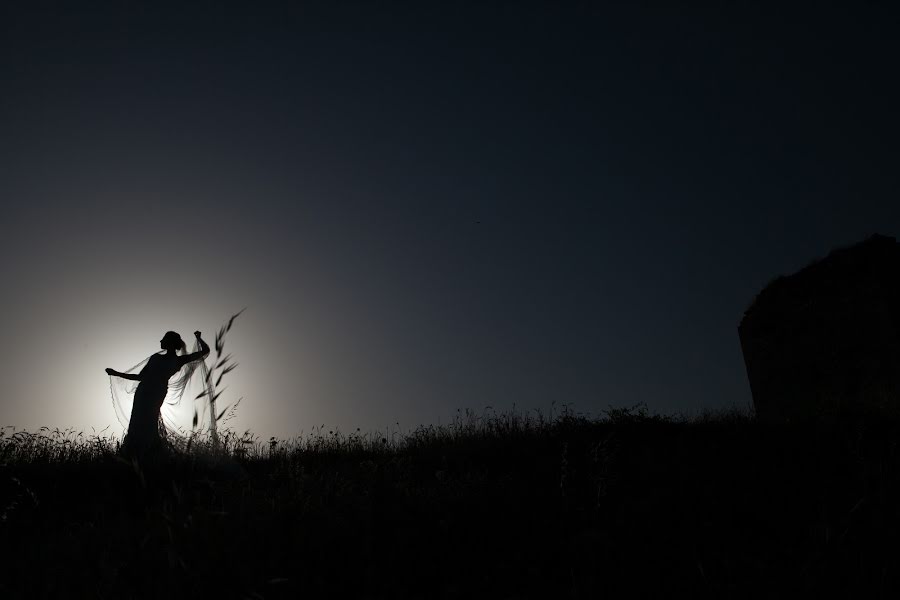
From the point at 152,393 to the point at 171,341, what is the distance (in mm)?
805

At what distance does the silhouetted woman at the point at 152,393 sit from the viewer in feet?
24.8

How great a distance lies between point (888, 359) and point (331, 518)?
12.2 meters

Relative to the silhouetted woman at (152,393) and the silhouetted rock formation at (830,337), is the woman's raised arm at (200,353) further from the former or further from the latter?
the silhouetted rock formation at (830,337)

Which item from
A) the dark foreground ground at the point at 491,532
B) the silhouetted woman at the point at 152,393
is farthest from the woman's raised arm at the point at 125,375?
the dark foreground ground at the point at 491,532

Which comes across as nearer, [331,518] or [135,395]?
[331,518]

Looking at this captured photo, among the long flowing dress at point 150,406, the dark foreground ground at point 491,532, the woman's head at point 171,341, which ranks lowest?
the dark foreground ground at point 491,532

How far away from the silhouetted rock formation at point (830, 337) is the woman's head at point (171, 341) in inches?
419

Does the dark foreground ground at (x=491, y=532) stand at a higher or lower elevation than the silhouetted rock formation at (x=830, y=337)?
lower

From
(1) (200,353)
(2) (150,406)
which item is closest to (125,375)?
(2) (150,406)

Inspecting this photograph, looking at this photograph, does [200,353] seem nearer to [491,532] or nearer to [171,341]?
A: [171,341]

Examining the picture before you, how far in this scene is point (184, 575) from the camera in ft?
9.67

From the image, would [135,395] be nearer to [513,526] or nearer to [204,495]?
[204,495]

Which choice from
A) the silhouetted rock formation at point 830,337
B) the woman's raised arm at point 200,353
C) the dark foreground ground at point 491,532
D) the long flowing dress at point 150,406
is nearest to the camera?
the dark foreground ground at point 491,532

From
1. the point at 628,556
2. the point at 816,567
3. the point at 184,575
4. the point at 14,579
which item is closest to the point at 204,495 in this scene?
the point at 14,579
